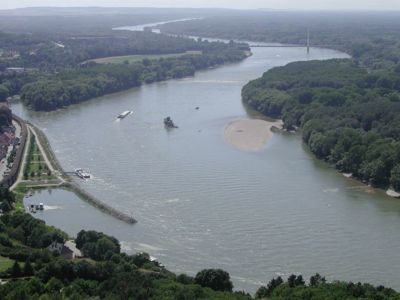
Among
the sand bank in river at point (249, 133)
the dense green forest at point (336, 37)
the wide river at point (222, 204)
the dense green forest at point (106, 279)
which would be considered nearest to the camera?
the dense green forest at point (106, 279)

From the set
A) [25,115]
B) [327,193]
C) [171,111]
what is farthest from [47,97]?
[327,193]

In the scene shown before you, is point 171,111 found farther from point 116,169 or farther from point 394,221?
point 394,221

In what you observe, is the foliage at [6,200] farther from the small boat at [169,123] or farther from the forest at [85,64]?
the forest at [85,64]

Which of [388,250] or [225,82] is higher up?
[388,250]

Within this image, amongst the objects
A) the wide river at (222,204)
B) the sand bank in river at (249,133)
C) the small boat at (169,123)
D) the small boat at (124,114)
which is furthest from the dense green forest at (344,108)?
the small boat at (124,114)

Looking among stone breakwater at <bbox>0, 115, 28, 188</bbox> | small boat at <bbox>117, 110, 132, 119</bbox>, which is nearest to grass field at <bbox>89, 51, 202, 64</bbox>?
small boat at <bbox>117, 110, 132, 119</bbox>


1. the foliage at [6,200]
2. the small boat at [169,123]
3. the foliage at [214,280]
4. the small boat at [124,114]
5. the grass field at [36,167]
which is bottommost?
the small boat at [124,114]
